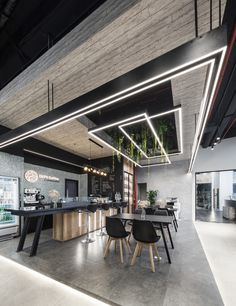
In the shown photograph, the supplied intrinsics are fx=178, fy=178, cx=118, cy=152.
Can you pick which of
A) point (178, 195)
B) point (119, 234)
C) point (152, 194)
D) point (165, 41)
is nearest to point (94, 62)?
point (165, 41)

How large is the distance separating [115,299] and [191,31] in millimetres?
3548

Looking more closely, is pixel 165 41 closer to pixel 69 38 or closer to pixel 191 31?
pixel 191 31

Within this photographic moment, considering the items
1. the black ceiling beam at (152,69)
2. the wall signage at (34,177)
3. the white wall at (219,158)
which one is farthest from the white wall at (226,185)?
the black ceiling beam at (152,69)

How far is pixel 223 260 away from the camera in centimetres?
374

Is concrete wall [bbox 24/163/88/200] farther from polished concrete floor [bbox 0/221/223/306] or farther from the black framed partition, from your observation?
polished concrete floor [bbox 0/221/223/306]

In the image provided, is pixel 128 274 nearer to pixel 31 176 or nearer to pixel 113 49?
pixel 113 49

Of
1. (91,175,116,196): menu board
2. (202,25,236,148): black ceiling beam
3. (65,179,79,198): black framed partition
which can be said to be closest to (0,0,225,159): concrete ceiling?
(202,25,236,148): black ceiling beam

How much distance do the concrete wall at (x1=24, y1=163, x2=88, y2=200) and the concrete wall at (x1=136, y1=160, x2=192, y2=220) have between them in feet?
13.0

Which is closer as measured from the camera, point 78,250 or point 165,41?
point 165,41

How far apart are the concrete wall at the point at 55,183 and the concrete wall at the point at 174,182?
3974 millimetres

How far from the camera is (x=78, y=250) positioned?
421cm

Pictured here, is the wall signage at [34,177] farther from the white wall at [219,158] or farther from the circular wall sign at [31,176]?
the white wall at [219,158]

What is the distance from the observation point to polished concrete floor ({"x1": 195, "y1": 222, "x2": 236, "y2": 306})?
8.50ft

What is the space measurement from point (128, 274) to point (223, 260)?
86.1 inches
